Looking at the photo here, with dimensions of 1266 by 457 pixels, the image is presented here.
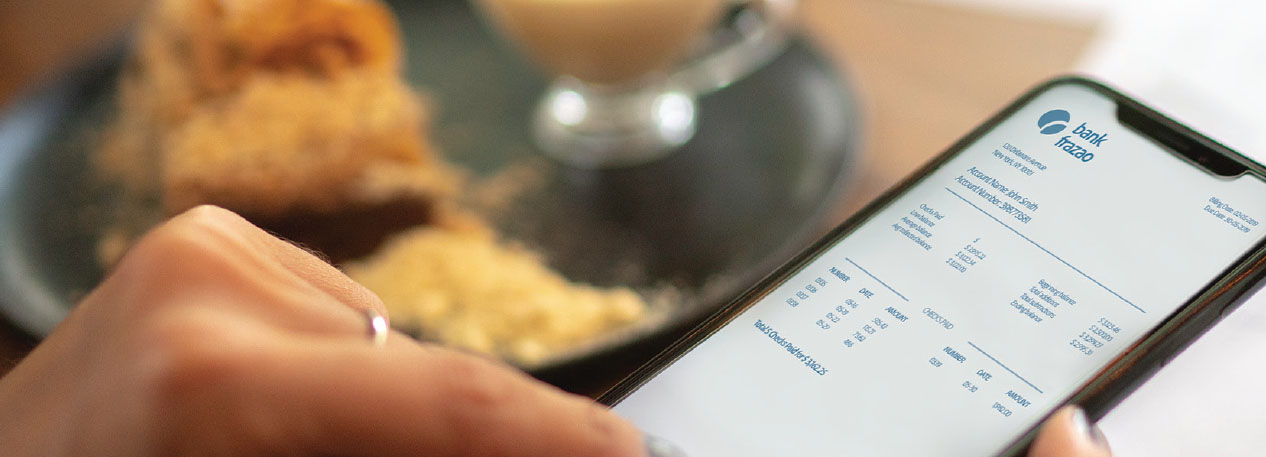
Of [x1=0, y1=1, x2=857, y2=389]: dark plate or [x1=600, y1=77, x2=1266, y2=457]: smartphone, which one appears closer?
[x1=600, y1=77, x2=1266, y2=457]: smartphone

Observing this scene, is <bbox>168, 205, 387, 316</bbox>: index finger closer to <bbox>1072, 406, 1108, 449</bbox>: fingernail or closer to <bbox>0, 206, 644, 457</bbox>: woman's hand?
<bbox>0, 206, 644, 457</bbox>: woman's hand

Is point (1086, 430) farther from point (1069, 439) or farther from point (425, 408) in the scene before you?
point (425, 408)

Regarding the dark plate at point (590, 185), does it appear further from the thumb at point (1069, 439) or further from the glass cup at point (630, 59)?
the thumb at point (1069, 439)

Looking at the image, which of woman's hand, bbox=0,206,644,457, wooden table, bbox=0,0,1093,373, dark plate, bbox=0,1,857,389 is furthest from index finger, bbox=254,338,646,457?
wooden table, bbox=0,0,1093,373

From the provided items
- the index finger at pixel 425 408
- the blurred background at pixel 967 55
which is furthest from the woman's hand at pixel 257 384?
the blurred background at pixel 967 55

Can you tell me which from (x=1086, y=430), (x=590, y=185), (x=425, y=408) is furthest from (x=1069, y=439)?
(x=590, y=185)

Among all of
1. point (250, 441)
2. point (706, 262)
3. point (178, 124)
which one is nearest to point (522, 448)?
point (250, 441)
